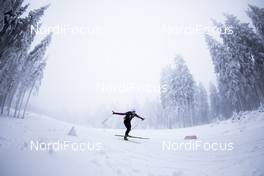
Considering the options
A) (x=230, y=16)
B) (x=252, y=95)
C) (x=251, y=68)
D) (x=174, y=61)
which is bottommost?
(x=252, y=95)

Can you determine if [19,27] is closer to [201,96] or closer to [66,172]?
[66,172]

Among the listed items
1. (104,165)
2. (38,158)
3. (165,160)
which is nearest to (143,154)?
(165,160)

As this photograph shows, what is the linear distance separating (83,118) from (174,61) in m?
91.7

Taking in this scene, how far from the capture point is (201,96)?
62750 millimetres

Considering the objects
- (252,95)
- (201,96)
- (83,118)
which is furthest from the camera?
(83,118)

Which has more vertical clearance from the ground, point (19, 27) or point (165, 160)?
point (19, 27)

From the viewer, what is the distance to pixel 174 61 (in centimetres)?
4031

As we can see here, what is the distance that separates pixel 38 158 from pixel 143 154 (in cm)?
471

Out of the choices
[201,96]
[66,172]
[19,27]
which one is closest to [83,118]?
[201,96]

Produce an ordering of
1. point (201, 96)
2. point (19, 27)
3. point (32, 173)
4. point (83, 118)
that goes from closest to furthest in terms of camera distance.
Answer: point (32, 173) < point (19, 27) < point (201, 96) < point (83, 118)

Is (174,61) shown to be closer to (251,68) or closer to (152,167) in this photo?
(251,68)

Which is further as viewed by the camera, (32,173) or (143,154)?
(143,154)

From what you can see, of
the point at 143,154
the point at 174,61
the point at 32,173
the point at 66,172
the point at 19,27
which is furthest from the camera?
the point at 174,61

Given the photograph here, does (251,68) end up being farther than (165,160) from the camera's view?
Yes
